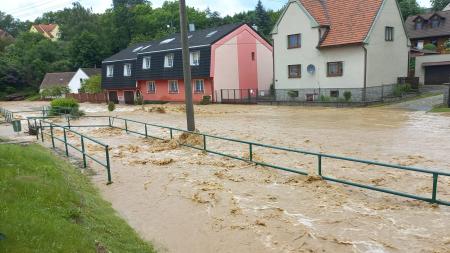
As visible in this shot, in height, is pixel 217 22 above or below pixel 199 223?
above

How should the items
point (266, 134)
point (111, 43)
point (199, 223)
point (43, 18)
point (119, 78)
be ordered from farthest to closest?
point (43, 18) < point (111, 43) < point (119, 78) < point (266, 134) < point (199, 223)

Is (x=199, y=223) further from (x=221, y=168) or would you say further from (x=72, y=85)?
(x=72, y=85)

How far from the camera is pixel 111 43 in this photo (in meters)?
78.9

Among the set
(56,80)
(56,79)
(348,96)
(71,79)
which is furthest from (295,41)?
(56,79)

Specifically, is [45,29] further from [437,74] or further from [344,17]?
[437,74]

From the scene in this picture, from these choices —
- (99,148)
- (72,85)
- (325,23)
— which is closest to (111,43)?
(72,85)

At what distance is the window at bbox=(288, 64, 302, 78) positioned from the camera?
3495 cm

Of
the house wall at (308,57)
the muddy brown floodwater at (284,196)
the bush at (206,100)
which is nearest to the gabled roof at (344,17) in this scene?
the house wall at (308,57)

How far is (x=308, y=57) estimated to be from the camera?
3406 cm

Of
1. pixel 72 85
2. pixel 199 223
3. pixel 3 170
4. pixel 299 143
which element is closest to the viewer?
pixel 3 170

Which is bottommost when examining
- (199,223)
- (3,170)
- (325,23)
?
(199,223)

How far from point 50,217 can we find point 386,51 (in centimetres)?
3207

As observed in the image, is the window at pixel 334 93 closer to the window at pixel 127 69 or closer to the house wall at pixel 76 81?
the window at pixel 127 69

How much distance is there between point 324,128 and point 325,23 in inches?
635
